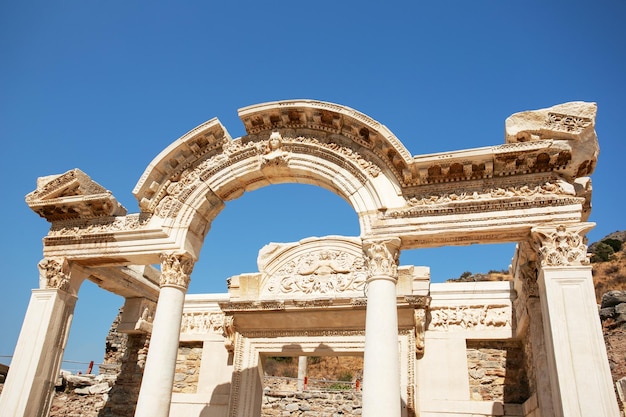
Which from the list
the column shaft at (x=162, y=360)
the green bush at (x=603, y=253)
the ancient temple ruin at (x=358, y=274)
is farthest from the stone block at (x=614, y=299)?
the green bush at (x=603, y=253)

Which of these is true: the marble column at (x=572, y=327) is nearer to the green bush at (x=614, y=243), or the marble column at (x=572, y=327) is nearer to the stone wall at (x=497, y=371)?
the stone wall at (x=497, y=371)

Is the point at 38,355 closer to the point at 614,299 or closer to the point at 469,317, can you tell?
the point at 469,317

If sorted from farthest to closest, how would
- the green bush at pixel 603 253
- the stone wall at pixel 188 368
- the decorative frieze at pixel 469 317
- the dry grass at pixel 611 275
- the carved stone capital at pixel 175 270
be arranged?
the green bush at pixel 603 253 → the dry grass at pixel 611 275 → the stone wall at pixel 188 368 → the decorative frieze at pixel 469 317 → the carved stone capital at pixel 175 270

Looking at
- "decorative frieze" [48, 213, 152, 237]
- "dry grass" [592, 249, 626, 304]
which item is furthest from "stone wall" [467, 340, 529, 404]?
"dry grass" [592, 249, 626, 304]

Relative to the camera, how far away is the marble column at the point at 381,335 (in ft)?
23.2

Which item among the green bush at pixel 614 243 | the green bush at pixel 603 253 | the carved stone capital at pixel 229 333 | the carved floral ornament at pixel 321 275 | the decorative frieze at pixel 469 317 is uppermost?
the green bush at pixel 614 243

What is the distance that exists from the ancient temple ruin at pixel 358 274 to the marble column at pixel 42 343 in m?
0.03

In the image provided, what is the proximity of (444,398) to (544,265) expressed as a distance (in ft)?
14.6

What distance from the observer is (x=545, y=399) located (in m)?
8.03

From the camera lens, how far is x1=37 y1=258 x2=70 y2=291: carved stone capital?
32.4 feet

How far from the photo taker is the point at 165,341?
855cm

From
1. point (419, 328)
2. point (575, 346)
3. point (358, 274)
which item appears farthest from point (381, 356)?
point (358, 274)

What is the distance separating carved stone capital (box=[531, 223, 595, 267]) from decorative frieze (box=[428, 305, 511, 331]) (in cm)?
368

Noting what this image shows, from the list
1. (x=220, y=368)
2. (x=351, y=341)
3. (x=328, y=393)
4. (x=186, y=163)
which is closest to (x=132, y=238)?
(x=186, y=163)
